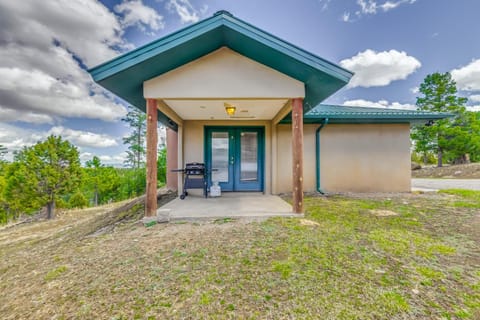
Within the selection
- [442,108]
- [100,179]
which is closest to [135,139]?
[100,179]

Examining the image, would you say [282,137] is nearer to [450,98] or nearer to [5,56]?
[5,56]

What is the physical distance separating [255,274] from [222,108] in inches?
154

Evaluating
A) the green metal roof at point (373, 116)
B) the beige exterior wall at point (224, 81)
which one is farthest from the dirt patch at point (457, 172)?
the beige exterior wall at point (224, 81)

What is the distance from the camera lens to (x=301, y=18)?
30.7 feet

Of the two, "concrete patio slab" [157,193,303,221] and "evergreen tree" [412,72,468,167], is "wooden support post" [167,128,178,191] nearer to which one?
"concrete patio slab" [157,193,303,221]

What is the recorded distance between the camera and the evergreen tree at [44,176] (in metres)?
8.39

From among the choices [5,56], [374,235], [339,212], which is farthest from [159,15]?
[374,235]

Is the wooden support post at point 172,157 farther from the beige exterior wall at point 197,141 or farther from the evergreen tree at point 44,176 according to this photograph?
the evergreen tree at point 44,176

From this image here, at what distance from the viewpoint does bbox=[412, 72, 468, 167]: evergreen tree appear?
1714 cm

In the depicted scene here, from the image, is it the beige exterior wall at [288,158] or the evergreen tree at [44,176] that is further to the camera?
the evergreen tree at [44,176]

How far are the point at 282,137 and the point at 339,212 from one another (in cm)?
302

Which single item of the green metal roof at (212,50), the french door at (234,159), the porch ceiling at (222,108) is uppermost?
the green metal roof at (212,50)

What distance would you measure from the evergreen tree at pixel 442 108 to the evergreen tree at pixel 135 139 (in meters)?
24.8

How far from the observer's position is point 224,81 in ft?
12.3
